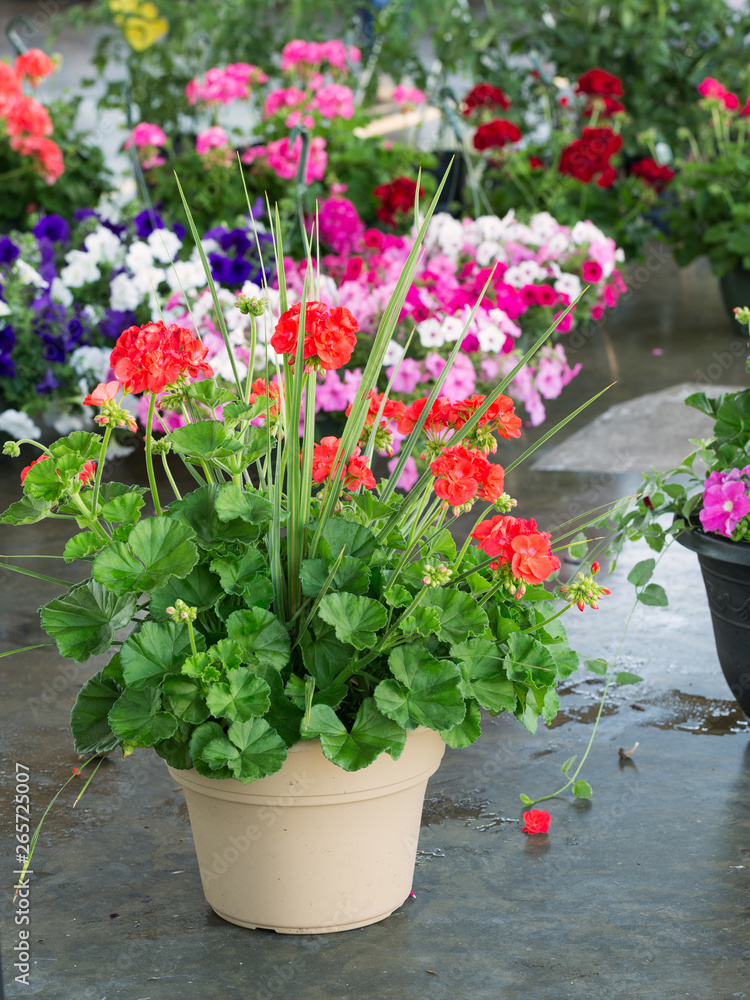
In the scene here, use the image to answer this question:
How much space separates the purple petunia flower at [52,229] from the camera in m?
3.56

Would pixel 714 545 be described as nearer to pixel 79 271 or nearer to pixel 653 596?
pixel 653 596

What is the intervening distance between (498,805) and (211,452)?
812 mm

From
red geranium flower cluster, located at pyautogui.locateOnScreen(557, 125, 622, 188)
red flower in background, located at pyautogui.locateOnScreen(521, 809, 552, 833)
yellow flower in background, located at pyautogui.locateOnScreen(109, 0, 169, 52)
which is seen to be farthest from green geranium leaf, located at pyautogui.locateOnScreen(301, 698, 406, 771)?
yellow flower in background, located at pyautogui.locateOnScreen(109, 0, 169, 52)

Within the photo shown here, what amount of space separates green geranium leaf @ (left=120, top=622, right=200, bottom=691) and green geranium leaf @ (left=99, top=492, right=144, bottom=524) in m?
0.12

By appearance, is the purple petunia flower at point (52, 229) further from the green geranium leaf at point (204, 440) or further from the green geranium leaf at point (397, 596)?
the green geranium leaf at point (397, 596)

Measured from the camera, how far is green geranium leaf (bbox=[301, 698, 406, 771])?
4.03 ft

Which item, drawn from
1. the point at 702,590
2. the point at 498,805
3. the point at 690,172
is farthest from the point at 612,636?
the point at 690,172

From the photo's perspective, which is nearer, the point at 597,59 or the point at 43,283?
the point at 43,283

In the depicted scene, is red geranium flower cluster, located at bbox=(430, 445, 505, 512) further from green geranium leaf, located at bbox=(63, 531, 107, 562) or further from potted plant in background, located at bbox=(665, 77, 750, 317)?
potted plant in background, located at bbox=(665, 77, 750, 317)

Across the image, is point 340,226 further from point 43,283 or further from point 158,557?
point 158,557

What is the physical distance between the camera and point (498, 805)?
1747 millimetres

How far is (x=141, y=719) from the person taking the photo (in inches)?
48.8

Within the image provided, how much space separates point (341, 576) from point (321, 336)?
269 mm

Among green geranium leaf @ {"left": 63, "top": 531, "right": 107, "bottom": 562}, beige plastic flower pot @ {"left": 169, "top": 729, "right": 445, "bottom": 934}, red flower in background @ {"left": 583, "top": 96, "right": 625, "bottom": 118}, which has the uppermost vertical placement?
red flower in background @ {"left": 583, "top": 96, "right": 625, "bottom": 118}
